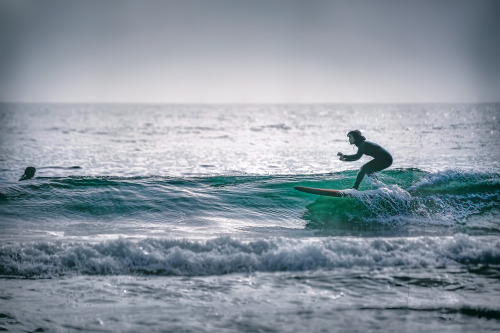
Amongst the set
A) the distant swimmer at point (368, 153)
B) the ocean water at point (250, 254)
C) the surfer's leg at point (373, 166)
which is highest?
the distant swimmer at point (368, 153)

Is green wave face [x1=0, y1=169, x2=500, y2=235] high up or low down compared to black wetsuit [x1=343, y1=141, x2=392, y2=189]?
down

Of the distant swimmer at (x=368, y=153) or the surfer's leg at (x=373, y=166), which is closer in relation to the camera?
the distant swimmer at (x=368, y=153)

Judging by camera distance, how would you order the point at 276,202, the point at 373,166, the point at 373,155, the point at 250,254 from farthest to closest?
the point at 276,202, the point at 373,166, the point at 373,155, the point at 250,254

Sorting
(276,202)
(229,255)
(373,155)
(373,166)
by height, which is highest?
(373,155)

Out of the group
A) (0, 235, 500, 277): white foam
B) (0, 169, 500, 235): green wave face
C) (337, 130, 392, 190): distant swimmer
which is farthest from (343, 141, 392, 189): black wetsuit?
(0, 235, 500, 277): white foam

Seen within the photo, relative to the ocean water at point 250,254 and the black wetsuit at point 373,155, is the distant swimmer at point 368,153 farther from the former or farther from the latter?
the ocean water at point 250,254

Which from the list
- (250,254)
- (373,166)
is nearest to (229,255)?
(250,254)

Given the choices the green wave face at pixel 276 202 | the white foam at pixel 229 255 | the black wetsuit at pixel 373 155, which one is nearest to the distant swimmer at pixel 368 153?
the black wetsuit at pixel 373 155

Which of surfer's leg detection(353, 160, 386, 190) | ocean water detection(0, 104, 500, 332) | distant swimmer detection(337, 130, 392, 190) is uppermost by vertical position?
distant swimmer detection(337, 130, 392, 190)

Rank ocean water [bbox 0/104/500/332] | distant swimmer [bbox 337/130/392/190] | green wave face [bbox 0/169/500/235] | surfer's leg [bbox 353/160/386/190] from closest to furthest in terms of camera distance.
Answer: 1. ocean water [bbox 0/104/500/332]
2. green wave face [bbox 0/169/500/235]
3. distant swimmer [bbox 337/130/392/190]
4. surfer's leg [bbox 353/160/386/190]

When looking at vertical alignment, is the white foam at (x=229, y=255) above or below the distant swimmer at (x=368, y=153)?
below

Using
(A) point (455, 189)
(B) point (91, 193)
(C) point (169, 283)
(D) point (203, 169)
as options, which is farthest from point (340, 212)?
(D) point (203, 169)

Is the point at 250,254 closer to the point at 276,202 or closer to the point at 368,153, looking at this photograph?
the point at 368,153

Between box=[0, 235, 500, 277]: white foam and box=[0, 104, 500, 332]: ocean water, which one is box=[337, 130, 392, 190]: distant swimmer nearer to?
box=[0, 104, 500, 332]: ocean water
